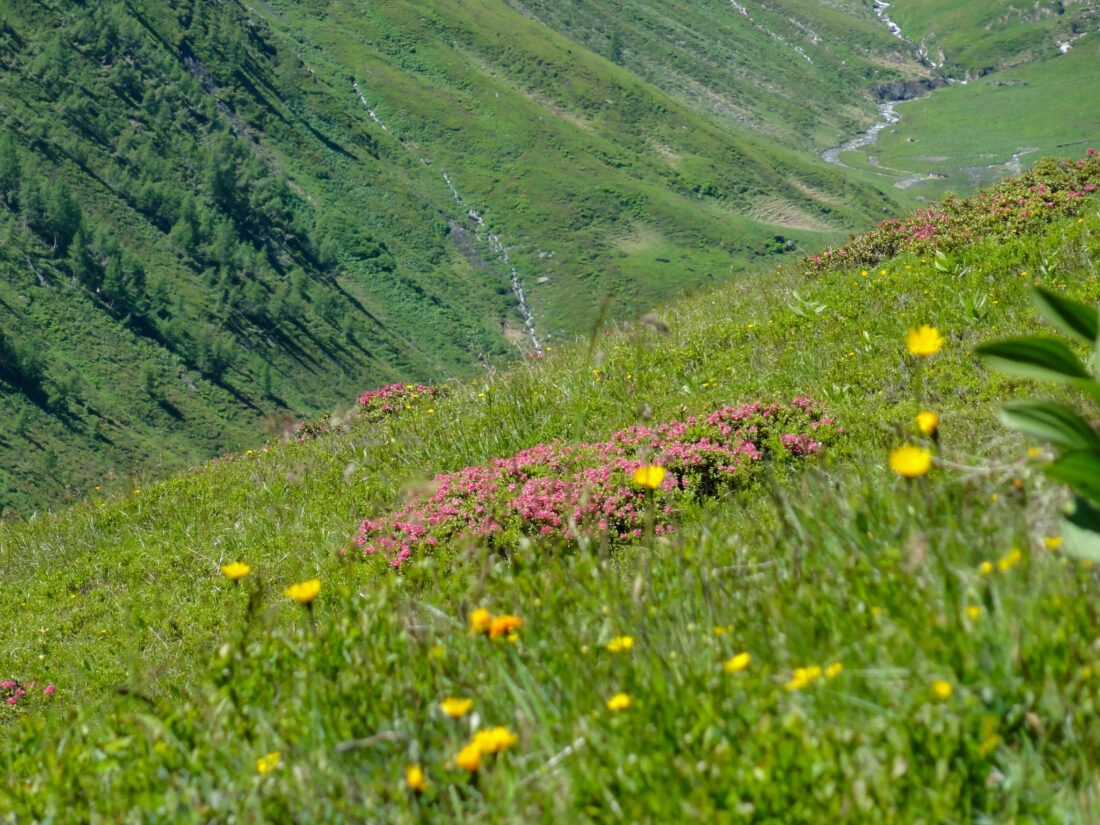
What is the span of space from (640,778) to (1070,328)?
6.78 ft

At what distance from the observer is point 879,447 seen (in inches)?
268

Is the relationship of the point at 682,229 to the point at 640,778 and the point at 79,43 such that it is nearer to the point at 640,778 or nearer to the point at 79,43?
the point at 79,43

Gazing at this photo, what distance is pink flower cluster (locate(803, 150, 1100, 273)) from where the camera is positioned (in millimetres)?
11383

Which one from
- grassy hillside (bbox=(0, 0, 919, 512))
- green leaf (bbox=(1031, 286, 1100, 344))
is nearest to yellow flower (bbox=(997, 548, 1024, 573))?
green leaf (bbox=(1031, 286, 1100, 344))

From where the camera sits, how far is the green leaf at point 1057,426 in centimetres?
260

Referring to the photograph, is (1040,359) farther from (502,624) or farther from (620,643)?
(502,624)

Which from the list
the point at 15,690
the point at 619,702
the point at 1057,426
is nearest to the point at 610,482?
the point at 1057,426

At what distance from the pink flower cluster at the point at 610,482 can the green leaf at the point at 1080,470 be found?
15.2ft

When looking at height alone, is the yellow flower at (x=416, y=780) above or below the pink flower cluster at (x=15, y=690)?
above

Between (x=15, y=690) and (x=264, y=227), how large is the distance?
163851 mm

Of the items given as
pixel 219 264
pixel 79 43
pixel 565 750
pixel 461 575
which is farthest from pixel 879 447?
pixel 79 43

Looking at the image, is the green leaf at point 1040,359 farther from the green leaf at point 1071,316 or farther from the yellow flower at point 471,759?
the yellow flower at point 471,759

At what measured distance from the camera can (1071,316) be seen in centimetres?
288

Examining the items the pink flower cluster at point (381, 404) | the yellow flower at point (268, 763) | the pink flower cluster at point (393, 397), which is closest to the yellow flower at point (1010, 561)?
the yellow flower at point (268, 763)
